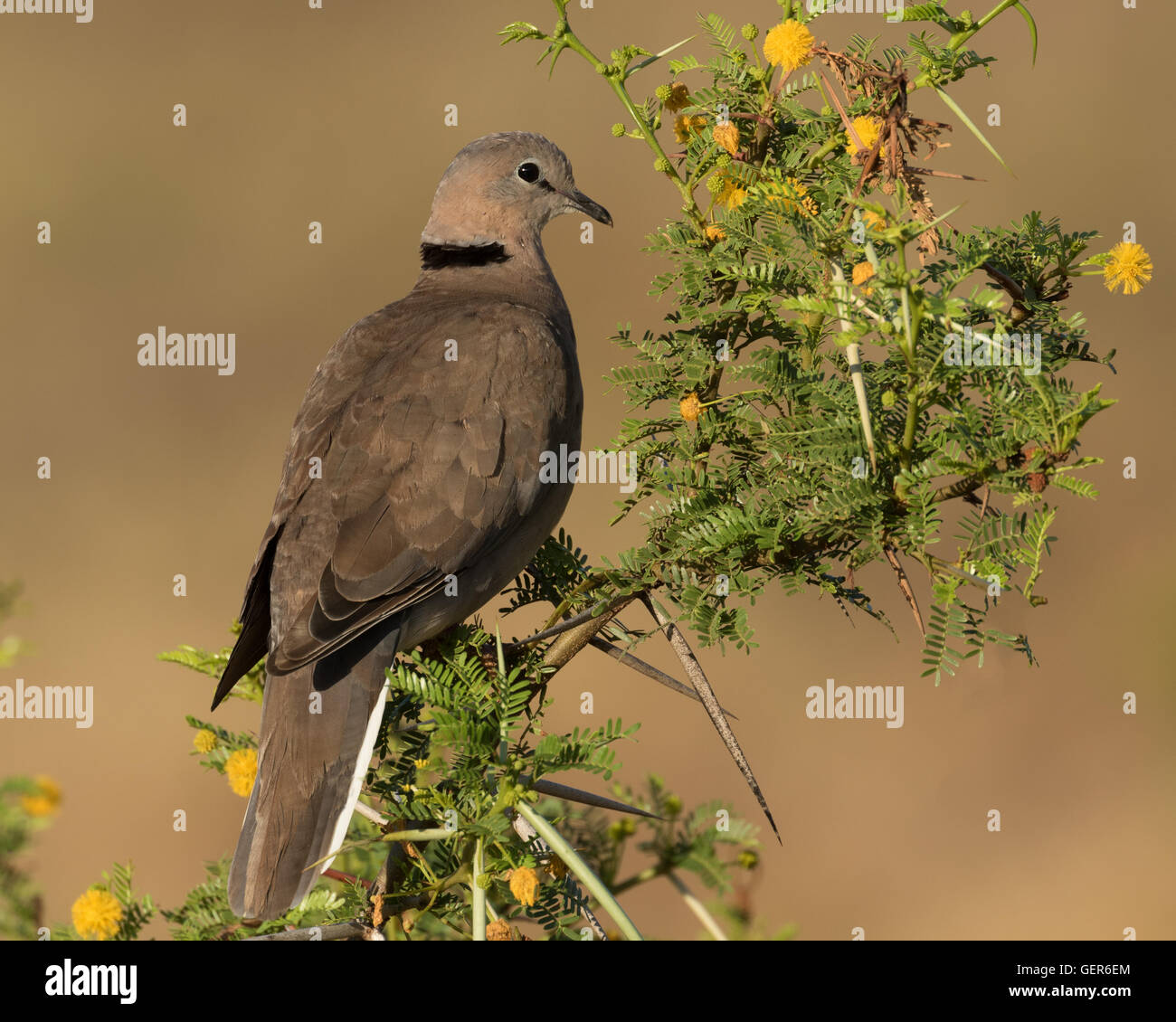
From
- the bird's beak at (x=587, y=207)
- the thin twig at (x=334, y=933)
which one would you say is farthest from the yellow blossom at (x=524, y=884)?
the bird's beak at (x=587, y=207)

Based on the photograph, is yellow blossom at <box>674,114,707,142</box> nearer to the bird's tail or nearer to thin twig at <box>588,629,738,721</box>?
thin twig at <box>588,629,738,721</box>

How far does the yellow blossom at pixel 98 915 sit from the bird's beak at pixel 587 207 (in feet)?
11.4

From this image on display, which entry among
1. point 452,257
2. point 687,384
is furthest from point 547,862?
point 452,257

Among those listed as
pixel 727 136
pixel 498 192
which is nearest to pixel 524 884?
pixel 727 136

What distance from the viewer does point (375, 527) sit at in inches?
147

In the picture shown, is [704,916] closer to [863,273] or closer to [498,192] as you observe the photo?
[863,273]

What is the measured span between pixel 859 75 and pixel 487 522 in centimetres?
189

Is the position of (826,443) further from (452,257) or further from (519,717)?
(452,257)

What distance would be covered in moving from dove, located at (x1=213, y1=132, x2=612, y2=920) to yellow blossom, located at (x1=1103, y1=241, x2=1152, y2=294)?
81.5 inches

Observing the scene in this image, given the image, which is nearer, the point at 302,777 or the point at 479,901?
the point at 479,901

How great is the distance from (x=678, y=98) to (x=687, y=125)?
0.21 ft

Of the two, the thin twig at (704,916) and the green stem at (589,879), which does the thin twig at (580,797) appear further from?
the thin twig at (704,916)

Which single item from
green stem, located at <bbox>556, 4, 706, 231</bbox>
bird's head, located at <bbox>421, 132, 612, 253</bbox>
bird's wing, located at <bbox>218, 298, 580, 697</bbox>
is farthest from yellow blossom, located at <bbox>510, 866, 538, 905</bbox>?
bird's head, located at <bbox>421, 132, 612, 253</bbox>

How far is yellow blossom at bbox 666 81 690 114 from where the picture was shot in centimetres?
277
